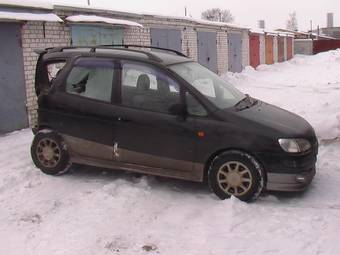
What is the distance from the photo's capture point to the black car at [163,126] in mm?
5148

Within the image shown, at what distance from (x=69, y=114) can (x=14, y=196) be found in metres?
1.22

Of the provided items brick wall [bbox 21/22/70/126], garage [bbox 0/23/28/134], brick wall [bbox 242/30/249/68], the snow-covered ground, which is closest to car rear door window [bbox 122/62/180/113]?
the snow-covered ground

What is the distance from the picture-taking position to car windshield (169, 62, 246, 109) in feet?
18.2

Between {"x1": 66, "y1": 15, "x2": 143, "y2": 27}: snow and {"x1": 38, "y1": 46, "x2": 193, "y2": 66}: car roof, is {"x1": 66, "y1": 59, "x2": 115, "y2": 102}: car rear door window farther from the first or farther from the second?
{"x1": 66, "y1": 15, "x2": 143, "y2": 27}: snow

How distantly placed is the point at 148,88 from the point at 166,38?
37.0 ft

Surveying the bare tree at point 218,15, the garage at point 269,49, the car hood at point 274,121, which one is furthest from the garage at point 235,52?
the bare tree at point 218,15

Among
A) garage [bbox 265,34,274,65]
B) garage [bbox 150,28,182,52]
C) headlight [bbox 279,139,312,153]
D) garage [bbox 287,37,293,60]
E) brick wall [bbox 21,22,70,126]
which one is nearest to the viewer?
headlight [bbox 279,139,312,153]

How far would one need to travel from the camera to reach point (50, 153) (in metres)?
6.13

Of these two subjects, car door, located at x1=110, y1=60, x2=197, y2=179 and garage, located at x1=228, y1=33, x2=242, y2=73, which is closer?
car door, located at x1=110, y1=60, x2=197, y2=179

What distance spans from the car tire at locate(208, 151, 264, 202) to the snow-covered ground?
5.0 inches

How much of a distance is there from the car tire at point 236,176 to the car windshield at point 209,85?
0.65 m

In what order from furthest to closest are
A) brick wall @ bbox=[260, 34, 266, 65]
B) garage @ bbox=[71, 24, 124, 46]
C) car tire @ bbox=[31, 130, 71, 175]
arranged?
brick wall @ bbox=[260, 34, 266, 65] < garage @ bbox=[71, 24, 124, 46] < car tire @ bbox=[31, 130, 71, 175]

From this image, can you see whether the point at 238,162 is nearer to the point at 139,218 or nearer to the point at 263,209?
the point at 263,209

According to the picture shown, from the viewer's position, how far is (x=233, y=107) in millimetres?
5574
